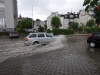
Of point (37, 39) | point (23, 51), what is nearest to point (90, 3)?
point (23, 51)

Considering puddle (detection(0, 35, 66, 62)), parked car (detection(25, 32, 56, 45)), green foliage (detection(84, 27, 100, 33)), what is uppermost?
green foliage (detection(84, 27, 100, 33))

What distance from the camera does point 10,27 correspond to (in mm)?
34750

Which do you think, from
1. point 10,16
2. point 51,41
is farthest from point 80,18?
point 51,41

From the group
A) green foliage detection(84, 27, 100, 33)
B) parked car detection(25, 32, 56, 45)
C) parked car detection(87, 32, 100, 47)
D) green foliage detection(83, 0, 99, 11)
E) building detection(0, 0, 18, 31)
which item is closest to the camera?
green foliage detection(83, 0, 99, 11)

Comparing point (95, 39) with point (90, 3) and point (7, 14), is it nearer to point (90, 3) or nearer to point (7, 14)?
point (90, 3)

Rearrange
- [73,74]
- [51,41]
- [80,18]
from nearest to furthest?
[73,74] → [51,41] → [80,18]

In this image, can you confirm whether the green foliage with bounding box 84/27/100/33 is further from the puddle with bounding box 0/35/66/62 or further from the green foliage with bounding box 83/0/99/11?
the green foliage with bounding box 83/0/99/11

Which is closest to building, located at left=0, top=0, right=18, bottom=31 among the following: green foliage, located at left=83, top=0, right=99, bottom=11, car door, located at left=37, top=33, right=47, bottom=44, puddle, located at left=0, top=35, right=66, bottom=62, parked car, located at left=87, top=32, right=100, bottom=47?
car door, located at left=37, top=33, right=47, bottom=44

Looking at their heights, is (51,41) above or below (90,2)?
below

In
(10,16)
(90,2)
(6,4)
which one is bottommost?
(90,2)

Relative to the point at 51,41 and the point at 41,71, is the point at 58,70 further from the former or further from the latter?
the point at 51,41

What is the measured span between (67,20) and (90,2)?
59673mm

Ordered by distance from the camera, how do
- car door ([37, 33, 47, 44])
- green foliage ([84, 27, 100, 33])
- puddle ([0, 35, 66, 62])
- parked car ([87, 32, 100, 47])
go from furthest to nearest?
green foliage ([84, 27, 100, 33]) < car door ([37, 33, 47, 44]) < parked car ([87, 32, 100, 47]) < puddle ([0, 35, 66, 62])

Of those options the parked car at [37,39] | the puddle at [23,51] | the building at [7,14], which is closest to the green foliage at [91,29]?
the building at [7,14]
